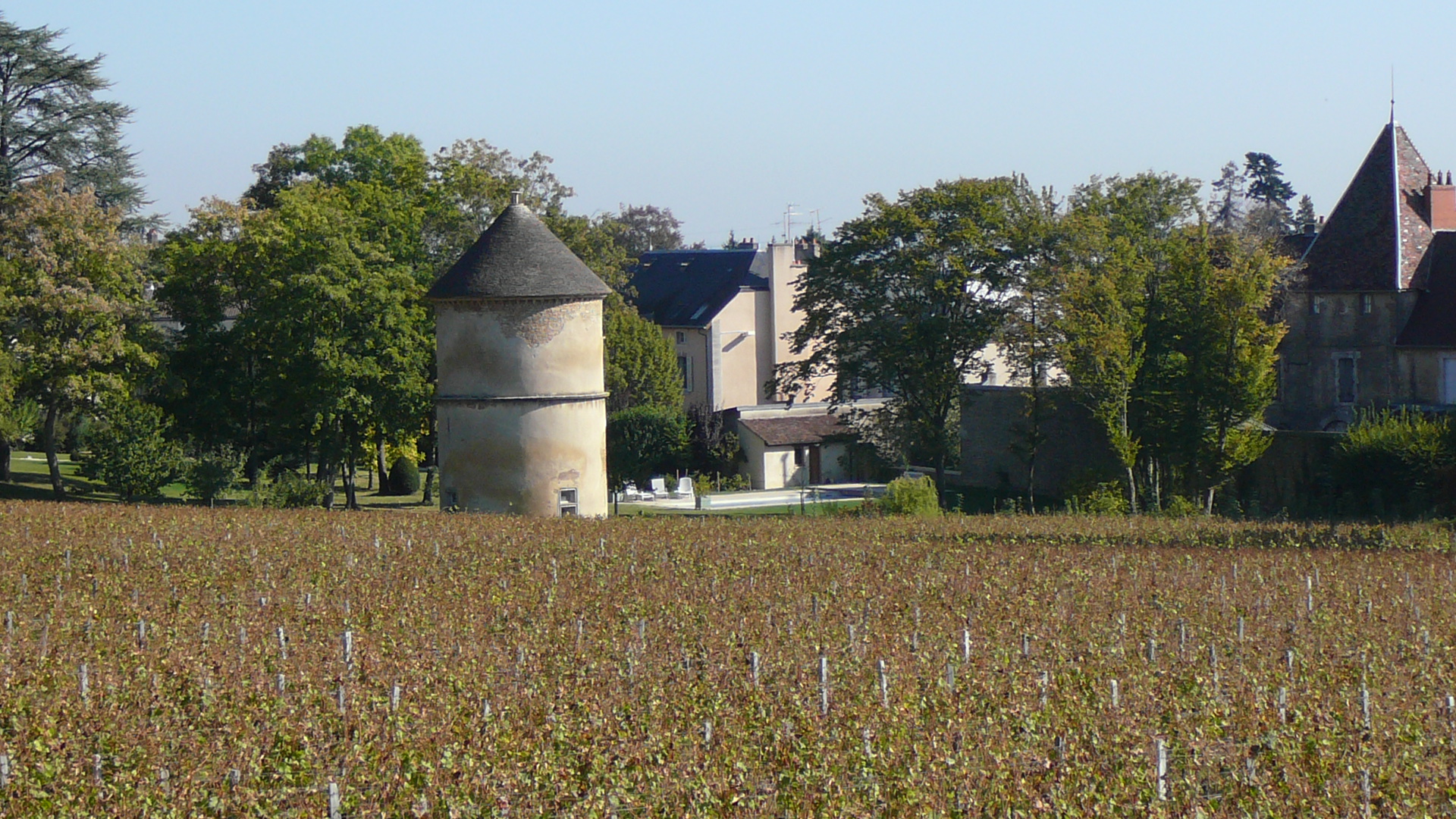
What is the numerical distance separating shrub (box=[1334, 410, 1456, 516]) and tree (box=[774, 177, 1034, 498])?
35.9 ft

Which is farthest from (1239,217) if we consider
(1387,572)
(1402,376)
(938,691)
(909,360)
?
(938,691)

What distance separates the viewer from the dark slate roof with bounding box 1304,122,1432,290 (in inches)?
1880

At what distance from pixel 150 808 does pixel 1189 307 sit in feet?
125

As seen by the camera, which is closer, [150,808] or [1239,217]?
[150,808]

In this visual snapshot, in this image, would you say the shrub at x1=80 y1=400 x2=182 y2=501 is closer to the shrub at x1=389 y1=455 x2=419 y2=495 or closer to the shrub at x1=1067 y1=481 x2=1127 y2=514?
the shrub at x1=389 y1=455 x2=419 y2=495

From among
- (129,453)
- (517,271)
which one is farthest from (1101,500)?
(129,453)

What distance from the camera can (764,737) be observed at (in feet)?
36.8

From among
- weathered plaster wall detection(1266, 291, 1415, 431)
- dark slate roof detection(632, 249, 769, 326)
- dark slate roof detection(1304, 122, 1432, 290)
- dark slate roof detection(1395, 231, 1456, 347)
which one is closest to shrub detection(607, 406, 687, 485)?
dark slate roof detection(632, 249, 769, 326)

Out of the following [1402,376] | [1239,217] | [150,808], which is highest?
[1239,217]

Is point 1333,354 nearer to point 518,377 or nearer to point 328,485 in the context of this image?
point 518,377

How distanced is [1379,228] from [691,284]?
33.7 meters

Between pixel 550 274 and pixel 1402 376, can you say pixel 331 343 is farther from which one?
pixel 1402 376

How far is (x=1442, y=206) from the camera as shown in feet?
160

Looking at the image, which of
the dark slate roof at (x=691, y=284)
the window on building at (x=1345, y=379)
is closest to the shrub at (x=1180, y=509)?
the window on building at (x=1345, y=379)
